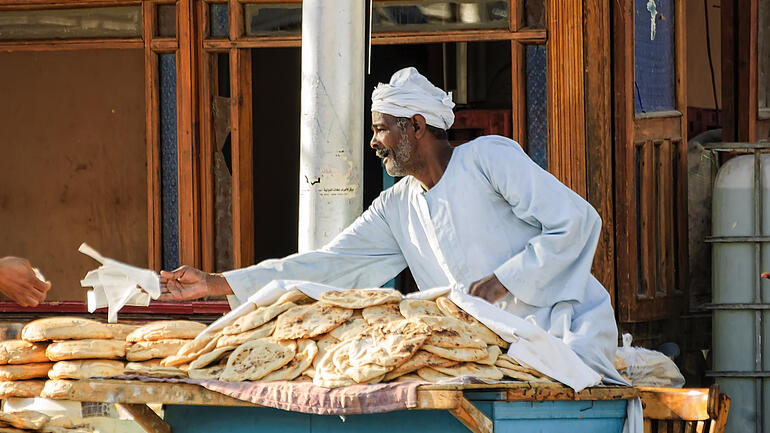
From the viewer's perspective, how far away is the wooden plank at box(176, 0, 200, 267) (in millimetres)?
8398

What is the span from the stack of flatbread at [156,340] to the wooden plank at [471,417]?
4.71 feet

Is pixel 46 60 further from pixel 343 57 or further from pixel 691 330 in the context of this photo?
pixel 691 330

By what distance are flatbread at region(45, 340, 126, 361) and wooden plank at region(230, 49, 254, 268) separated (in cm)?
275

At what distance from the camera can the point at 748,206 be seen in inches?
306

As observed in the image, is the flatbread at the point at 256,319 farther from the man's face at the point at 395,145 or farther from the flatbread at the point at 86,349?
the man's face at the point at 395,145

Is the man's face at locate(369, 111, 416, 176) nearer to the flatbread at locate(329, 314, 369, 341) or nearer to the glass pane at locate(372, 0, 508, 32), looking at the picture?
the flatbread at locate(329, 314, 369, 341)

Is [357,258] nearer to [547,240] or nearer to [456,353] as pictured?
[547,240]

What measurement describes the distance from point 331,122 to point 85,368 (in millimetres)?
1543

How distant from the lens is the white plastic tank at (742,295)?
25.0 feet

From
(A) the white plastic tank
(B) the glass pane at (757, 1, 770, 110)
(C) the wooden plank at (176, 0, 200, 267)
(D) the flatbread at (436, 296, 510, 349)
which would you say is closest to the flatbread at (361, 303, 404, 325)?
(D) the flatbread at (436, 296, 510, 349)

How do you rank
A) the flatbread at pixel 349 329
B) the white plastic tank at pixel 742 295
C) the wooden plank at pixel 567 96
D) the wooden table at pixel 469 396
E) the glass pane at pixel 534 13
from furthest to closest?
the glass pane at pixel 534 13 → the wooden plank at pixel 567 96 → the white plastic tank at pixel 742 295 → the flatbread at pixel 349 329 → the wooden table at pixel 469 396

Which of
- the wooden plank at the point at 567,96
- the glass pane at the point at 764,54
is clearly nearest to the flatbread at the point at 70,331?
the wooden plank at the point at 567,96

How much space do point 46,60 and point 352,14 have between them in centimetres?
370

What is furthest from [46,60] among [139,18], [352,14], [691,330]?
[691,330]
